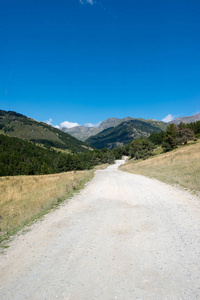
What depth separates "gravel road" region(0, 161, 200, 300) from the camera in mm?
3332

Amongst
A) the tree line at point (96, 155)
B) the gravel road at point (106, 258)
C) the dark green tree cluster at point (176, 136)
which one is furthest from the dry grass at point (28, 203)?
the tree line at point (96, 155)

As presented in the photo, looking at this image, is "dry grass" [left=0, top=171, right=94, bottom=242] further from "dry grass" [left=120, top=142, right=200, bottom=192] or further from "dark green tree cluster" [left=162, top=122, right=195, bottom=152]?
"dark green tree cluster" [left=162, top=122, right=195, bottom=152]

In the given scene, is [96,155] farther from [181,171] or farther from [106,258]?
[106,258]

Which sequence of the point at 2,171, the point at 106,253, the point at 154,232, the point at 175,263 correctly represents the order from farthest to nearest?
the point at 2,171 → the point at 154,232 → the point at 106,253 → the point at 175,263

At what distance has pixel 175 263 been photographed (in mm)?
4156

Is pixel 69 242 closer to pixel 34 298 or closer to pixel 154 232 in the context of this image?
pixel 34 298

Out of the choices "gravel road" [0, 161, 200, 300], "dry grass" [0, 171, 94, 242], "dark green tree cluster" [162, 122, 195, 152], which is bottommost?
"dry grass" [0, 171, 94, 242]

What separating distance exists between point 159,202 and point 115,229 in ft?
15.6

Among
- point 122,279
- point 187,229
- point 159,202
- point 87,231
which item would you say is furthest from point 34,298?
point 159,202

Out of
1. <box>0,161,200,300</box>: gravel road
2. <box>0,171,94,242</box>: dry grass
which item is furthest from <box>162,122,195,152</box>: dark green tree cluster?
<box>0,161,200,300</box>: gravel road

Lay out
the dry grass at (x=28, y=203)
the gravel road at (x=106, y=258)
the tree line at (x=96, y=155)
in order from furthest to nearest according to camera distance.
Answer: the tree line at (x=96, y=155) → the dry grass at (x=28, y=203) → the gravel road at (x=106, y=258)

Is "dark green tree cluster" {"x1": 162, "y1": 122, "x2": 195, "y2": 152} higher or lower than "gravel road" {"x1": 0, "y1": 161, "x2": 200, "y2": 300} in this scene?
higher

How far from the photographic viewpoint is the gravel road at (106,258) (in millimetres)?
3332

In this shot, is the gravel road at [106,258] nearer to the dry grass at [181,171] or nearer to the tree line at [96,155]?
the dry grass at [181,171]
